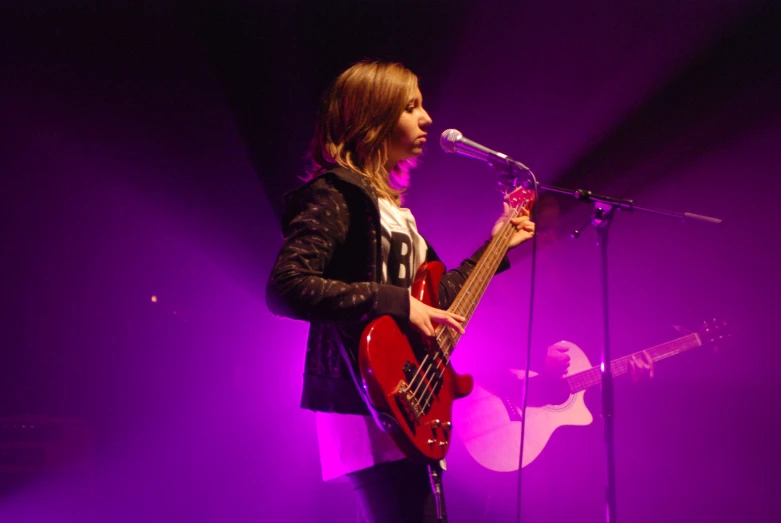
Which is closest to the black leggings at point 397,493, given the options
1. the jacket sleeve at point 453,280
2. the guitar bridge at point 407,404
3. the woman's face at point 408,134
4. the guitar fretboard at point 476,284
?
the guitar bridge at point 407,404

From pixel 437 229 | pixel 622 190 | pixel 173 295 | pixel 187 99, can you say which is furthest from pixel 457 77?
pixel 173 295

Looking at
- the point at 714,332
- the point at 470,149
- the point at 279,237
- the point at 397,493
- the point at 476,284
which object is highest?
the point at 279,237

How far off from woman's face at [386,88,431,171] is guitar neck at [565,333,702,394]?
2.08m

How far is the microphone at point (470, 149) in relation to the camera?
1.86m

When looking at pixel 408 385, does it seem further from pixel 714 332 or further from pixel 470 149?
pixel 714 332

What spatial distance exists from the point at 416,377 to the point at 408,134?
2.26 feet

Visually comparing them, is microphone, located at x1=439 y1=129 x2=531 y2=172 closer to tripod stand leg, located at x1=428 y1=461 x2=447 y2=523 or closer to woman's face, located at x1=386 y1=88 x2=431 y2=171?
woman's face, located at x1=386 y1=88 x2=431 y2=171

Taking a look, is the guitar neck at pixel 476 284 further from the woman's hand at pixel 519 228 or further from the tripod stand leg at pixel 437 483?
the tripod stand leg at pixel 437 483

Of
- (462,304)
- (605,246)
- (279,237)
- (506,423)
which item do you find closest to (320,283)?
(462,304)

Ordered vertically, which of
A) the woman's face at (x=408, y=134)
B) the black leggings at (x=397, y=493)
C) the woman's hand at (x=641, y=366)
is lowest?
the black leggings at (x=397, y=493)

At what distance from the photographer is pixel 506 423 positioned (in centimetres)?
309

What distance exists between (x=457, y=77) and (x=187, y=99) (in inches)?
62.6

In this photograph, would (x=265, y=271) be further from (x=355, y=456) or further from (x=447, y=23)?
(x=355, y=456)

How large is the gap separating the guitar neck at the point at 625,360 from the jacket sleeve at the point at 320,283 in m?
2.28
